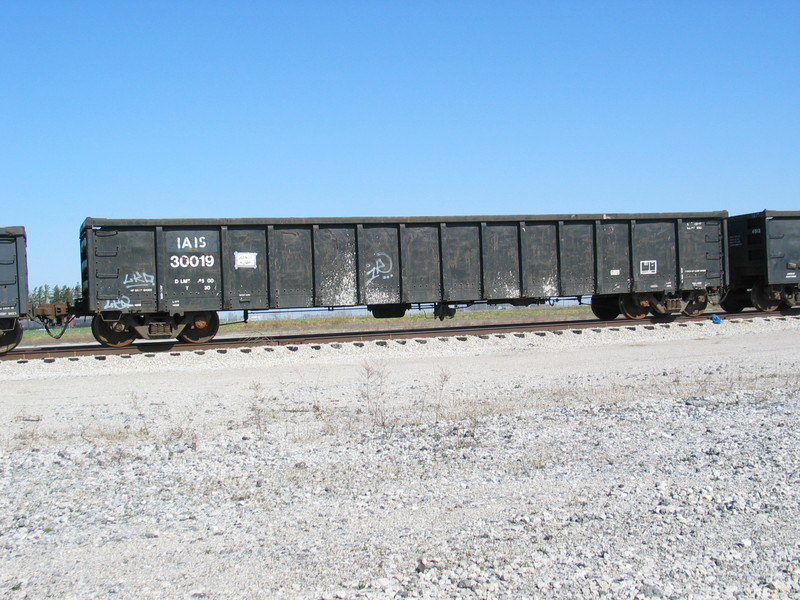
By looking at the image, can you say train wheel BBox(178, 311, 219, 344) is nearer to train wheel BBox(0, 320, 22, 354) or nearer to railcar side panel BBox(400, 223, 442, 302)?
train wheel BBox(0, 320, 22, 354)

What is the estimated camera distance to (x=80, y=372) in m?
13.3

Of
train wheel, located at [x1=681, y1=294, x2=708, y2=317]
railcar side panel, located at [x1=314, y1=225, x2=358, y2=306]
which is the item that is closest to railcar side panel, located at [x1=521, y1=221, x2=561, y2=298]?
train wheel, located at [x1=681, y1=294, x2=708, y2=317]

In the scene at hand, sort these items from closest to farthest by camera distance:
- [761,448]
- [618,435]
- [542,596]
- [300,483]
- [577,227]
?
[542,596] → [300,483] → [761,448] → [618,435] → [577,227]

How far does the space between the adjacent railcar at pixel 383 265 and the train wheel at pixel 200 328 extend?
25 millimetres

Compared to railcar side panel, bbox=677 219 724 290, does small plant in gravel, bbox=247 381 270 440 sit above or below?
below

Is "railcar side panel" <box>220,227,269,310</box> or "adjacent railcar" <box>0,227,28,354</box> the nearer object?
"adjacent railcar" <box>0,227,28,354</box>

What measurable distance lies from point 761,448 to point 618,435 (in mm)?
1248

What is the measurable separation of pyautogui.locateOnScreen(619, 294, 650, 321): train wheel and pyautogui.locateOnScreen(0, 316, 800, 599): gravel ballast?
332 inches

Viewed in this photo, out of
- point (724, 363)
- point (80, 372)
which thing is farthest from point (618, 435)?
point (80, 372)

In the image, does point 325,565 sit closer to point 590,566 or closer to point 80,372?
point 590,566

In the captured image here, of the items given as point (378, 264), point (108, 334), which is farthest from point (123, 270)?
point (378, 264)

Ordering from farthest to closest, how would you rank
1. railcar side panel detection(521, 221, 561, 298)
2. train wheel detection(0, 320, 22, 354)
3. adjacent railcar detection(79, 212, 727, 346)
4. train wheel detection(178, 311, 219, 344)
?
railcar side panel detection(521, 221, 561, 298)
train wheel detection(178, 311, 219, 344)
adjacent railcar detection(79, 212, 727, 346)
train wheel detection(0, 320, 22, 354)

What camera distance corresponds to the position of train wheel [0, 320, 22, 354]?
15656mm

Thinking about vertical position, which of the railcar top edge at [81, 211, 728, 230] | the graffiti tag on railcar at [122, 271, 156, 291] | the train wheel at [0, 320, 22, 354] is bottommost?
the train wheel at [0, 320, 22, 354]
